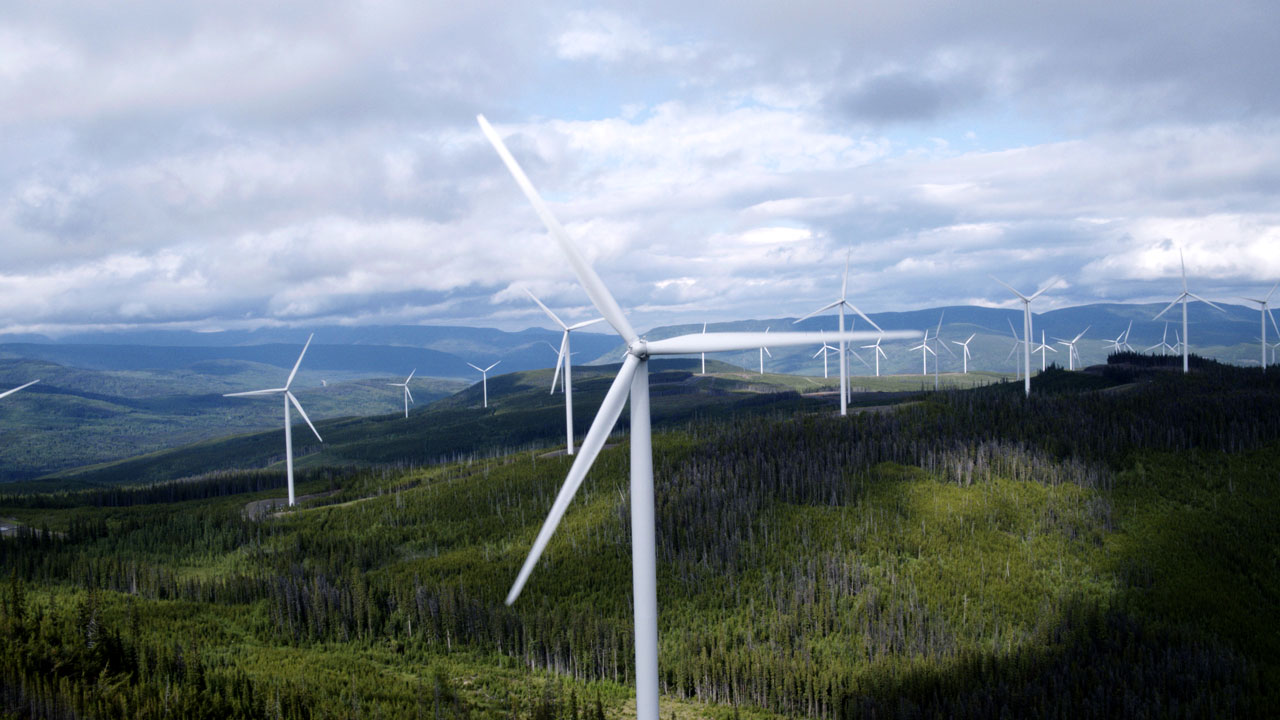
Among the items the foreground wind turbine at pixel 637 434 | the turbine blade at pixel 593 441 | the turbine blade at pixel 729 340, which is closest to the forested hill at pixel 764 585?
the foreground wind turbine at pixel 637 434

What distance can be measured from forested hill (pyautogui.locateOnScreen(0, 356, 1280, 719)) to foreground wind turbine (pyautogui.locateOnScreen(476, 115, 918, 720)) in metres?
12.4

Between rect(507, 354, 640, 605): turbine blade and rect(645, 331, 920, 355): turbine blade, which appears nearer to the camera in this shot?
rect(507, 354, 640, 605): turbine blade

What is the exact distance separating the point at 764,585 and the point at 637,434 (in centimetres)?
3519

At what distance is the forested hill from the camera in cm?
3425

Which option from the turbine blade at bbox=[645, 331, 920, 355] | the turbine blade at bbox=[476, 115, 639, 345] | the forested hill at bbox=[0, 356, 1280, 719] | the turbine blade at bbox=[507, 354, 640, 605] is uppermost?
the turbine blade at bbox=[476, 115, 639, 345]

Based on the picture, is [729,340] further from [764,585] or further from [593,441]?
[764,585]

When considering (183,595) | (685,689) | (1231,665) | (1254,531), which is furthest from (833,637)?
(183,595)

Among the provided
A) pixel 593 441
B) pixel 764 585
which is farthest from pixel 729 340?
pixel 764 585

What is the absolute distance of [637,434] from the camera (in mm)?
21344

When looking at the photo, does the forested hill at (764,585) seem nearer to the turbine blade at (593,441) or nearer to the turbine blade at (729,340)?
the turbine blade at (593,441)

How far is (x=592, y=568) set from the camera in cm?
5869

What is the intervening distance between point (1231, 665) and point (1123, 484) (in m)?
30.6

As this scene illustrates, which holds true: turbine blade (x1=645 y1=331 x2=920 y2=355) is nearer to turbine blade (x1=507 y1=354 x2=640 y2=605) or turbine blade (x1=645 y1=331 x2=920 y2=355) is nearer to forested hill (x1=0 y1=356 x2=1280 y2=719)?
turbine blade (x1=507 y1=354 x2=640 y2=605)

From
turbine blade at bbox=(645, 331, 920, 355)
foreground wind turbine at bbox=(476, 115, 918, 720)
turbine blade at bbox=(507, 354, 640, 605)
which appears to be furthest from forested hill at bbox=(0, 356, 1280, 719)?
turbine blade at bbox=(645, 331, 920, 355)
